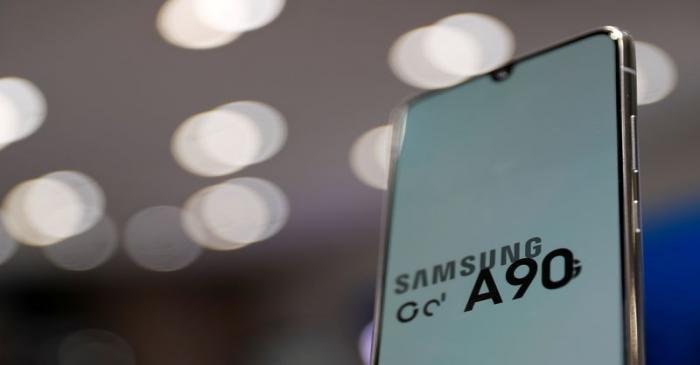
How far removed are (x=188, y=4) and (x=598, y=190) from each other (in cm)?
186

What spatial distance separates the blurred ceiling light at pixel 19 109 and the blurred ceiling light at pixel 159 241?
2.58 feet

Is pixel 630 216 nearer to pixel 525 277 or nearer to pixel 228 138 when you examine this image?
pixel 525 277

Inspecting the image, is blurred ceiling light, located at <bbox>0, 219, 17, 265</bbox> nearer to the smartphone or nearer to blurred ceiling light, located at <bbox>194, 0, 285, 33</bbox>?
blurred ceiling light, located at <bbox>194, 0, 285, 33</bbox>

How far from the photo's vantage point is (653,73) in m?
2.61

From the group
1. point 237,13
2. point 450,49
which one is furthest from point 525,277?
point 450,49

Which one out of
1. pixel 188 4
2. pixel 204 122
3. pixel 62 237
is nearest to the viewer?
pixel 188 4

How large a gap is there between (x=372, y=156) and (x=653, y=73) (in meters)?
0.96

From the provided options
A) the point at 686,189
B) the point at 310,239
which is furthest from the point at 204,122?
the point at 686,189

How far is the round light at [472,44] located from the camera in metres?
2.35

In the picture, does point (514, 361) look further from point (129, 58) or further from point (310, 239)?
point (310, 239)

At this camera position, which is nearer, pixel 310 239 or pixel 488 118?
pixel 488 118

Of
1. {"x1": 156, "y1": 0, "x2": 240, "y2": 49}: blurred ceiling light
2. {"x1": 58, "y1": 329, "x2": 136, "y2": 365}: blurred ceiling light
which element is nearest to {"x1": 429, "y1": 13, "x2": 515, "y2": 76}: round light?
{"x1": 156, "y1": 0, "x2": 240, "y2": 49}: blurred ceiling light

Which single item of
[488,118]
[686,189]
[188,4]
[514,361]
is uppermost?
[686,189]

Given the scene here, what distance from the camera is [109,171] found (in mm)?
3287
